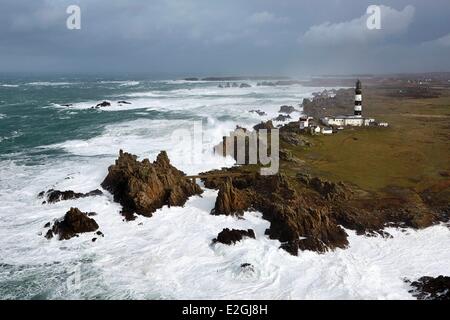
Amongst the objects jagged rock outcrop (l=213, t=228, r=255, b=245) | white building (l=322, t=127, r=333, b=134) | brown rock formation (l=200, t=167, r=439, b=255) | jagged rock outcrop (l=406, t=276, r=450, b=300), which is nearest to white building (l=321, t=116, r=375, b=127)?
white building (l=322, t=127, r=333, b=134)

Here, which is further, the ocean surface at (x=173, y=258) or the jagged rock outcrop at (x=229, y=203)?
the jagged rock outcrop at (x=229, y=203)

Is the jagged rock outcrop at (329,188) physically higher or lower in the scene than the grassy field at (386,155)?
lower

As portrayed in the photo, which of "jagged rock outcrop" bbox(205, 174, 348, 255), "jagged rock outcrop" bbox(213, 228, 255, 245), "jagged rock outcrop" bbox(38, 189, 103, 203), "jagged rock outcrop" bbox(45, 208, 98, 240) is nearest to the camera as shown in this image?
"jagged rock outcrop" bbox(205, 174, 348, 255)

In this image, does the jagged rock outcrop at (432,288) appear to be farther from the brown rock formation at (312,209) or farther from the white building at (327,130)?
the white building at (327,130)

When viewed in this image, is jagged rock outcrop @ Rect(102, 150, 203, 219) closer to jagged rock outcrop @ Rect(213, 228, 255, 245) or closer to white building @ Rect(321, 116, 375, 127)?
jagged rock outcrop @ Rect(213, 228, 255, 245)

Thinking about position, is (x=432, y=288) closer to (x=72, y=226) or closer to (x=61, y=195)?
(x=72, y=226)

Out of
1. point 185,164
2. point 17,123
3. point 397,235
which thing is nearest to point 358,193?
point 397,235

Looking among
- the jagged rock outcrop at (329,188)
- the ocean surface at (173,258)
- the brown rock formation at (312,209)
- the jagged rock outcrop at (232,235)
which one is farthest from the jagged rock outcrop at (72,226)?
the jagged rock outcrop at (329,188)

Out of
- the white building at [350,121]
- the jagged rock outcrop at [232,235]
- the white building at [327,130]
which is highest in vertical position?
the white building at [350,121]
